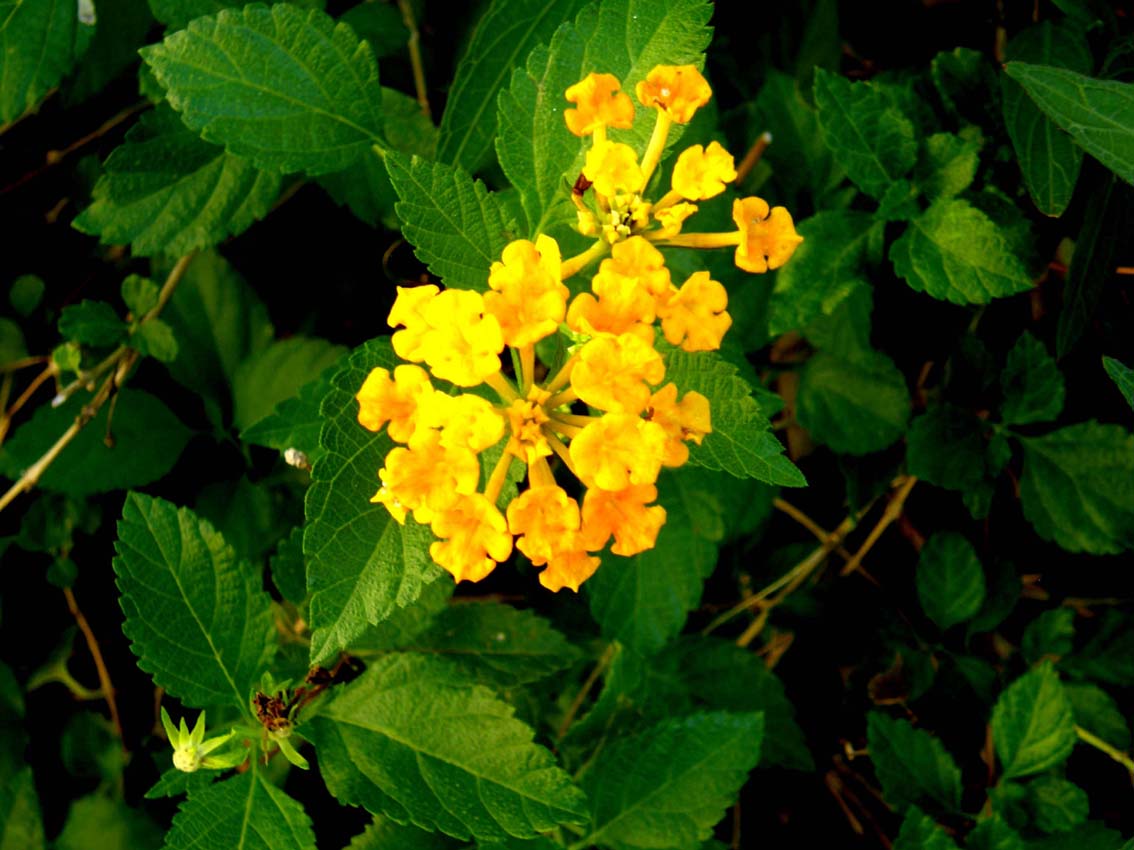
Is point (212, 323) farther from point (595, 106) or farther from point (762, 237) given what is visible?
point (762, 237)

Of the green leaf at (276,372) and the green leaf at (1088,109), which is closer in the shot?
the green leaf at (1088,109)

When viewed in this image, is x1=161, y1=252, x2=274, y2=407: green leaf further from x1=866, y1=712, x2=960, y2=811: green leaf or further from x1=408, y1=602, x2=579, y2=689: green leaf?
x1=866, y1=712, x2=960, y2=811: green leaf

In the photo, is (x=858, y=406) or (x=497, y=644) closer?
(x=497, y=644)

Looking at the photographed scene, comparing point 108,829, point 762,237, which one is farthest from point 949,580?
point 108,829

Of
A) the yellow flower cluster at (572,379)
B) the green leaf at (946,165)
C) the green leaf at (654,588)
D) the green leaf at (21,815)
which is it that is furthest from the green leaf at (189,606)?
the green leaf at (946,165)

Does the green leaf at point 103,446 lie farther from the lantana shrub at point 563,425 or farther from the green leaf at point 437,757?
the green leaf at point 437,757

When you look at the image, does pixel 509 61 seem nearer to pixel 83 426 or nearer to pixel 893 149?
pixel 893 149
